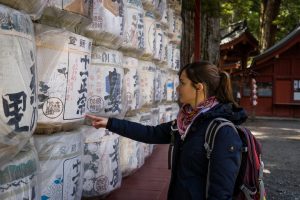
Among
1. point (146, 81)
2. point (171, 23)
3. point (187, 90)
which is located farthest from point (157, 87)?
point (187, 90)

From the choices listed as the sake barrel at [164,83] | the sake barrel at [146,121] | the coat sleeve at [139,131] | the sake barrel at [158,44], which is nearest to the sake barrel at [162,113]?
the sake barrel at [164,83]

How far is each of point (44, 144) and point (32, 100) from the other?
1.49ft

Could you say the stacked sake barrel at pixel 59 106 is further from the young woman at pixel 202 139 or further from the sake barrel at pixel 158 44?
the sake barrel at pixel 158 44

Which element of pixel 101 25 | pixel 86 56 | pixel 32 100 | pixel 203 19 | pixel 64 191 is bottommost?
pixel 64 191

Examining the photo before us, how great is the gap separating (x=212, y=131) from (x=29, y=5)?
2.97 ft

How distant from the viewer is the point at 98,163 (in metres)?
2.54

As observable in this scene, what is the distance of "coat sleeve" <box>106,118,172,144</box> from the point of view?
2.26m

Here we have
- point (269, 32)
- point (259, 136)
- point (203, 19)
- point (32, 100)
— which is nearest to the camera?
point (32, 100)

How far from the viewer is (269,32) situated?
61.9ft

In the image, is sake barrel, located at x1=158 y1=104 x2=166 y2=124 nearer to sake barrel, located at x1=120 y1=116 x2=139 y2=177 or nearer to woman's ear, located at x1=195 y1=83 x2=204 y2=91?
sake barrel, located at x1=120 y1=116 x2=139 y2=177

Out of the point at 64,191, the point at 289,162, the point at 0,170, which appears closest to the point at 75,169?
the point at 64,191

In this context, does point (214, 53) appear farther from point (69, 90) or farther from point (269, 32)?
point (269, 32)

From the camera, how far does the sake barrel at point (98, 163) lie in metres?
2.50

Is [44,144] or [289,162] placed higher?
[44,144]
